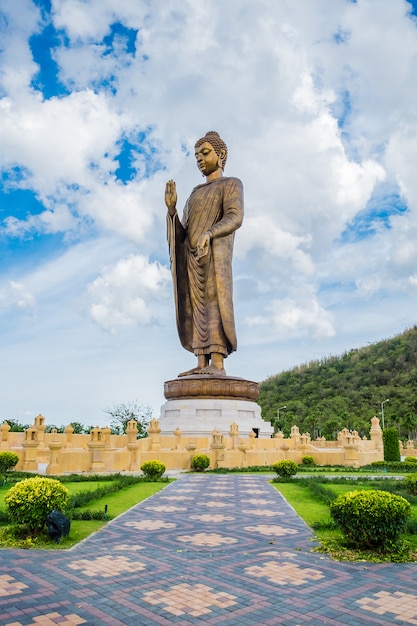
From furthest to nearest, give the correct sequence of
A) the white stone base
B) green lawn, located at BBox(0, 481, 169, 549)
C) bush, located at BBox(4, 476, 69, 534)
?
the white stone base < bush, located at BBox(4, 476, 69, 534) < green lawn, located at BBox(0, 481, 169, 549)

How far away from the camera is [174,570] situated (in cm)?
549

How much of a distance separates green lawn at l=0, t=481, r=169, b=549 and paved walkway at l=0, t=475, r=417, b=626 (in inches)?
9.6

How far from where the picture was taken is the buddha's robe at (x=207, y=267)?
24.5 metres

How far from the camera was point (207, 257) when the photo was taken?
80.8ft

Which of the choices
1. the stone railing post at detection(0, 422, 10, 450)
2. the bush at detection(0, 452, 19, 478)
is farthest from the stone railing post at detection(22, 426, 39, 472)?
the stone railing post at detection(0, 422, 10, 450)

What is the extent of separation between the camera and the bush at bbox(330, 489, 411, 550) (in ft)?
20.1

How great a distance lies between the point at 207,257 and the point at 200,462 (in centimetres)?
1045

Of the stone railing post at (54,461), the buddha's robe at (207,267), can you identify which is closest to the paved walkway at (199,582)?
the stone railing post at (54,461)

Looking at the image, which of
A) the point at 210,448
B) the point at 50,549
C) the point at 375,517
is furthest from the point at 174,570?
the point at 210,448

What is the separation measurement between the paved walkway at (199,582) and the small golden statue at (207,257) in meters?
16.8

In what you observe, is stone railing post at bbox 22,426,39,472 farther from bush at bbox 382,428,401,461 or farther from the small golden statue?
bush at bbox 382,428,401,461

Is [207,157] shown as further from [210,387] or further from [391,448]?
[391,448]

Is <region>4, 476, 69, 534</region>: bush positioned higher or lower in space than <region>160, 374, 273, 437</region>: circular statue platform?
lower

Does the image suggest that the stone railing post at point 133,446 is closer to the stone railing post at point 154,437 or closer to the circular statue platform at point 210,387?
the stone railing post at point 154,437
